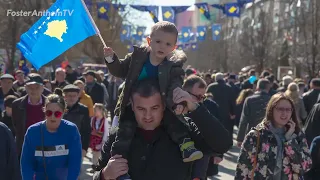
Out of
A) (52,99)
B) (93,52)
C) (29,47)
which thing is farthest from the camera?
(93,52)

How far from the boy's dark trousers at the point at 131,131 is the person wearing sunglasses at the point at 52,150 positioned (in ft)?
8.33

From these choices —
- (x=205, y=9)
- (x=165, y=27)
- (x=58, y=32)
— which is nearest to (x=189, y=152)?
(x=165, y=27)

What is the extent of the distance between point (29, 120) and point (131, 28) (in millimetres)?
28746

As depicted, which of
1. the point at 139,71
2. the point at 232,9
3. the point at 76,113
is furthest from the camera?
the point at 232,9

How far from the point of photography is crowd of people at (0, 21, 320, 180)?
3014mm

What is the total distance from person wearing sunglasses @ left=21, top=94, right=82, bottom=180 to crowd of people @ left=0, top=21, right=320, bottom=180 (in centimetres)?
1

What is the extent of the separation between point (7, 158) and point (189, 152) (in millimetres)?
2573

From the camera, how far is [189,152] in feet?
9.73

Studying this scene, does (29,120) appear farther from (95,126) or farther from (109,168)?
(109,168)

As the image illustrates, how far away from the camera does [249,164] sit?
5.48 metres

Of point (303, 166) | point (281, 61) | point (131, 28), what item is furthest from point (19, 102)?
point (281, 61)

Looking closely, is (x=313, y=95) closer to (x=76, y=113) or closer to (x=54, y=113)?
(x=76, y=113)

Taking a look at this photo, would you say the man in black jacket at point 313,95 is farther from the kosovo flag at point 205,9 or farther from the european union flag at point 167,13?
the european union flag at point 167,13

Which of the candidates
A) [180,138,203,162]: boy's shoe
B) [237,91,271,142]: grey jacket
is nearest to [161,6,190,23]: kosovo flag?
[237,91,271,142]: grey jacket
